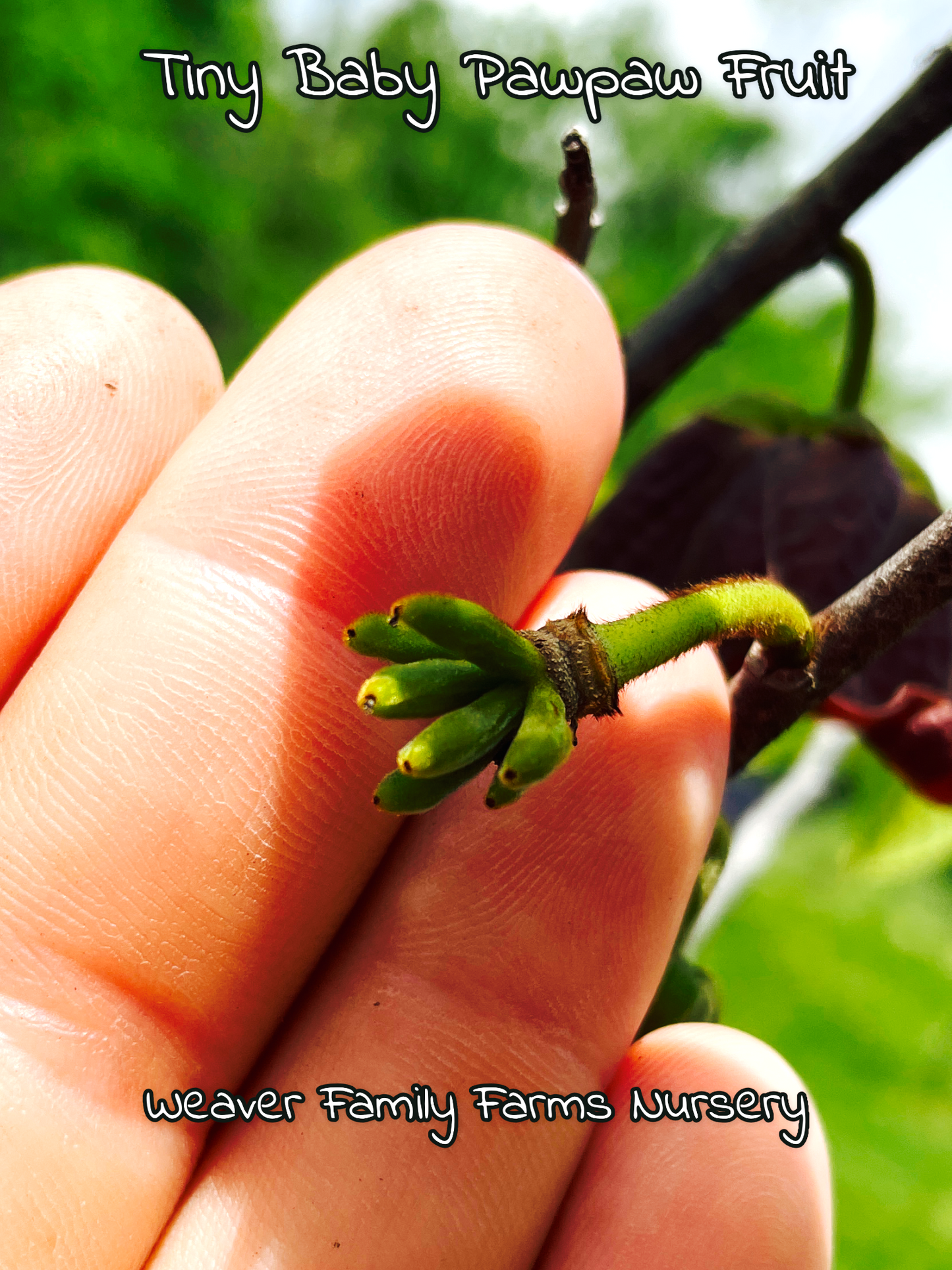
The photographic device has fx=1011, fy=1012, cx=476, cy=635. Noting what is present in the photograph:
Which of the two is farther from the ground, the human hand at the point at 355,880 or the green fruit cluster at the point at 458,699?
the green fruit cluster at the point at 458,699

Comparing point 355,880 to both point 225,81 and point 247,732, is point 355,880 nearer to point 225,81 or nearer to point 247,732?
point 247,732

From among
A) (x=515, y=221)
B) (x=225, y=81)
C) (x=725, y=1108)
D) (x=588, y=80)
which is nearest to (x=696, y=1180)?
(x=725, y=1108)

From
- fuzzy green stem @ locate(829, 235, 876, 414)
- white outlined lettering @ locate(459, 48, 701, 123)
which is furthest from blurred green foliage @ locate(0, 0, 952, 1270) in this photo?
white outlined lettering @ locate(459, 48, 701, 123)

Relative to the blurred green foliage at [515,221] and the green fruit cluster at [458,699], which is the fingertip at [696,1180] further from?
the blurred green foliage at [515,221]

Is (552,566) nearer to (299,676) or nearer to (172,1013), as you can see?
(299,676)

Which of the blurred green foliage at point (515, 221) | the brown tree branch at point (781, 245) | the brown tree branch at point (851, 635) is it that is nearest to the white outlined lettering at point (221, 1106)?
the brown tree branch at point (851, 635)

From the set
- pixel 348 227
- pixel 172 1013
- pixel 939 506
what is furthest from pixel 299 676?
pixel 348 227

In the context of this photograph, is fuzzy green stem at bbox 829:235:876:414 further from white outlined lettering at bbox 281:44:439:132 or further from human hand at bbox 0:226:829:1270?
white outlined lettering at bbox 281:44:439:132
